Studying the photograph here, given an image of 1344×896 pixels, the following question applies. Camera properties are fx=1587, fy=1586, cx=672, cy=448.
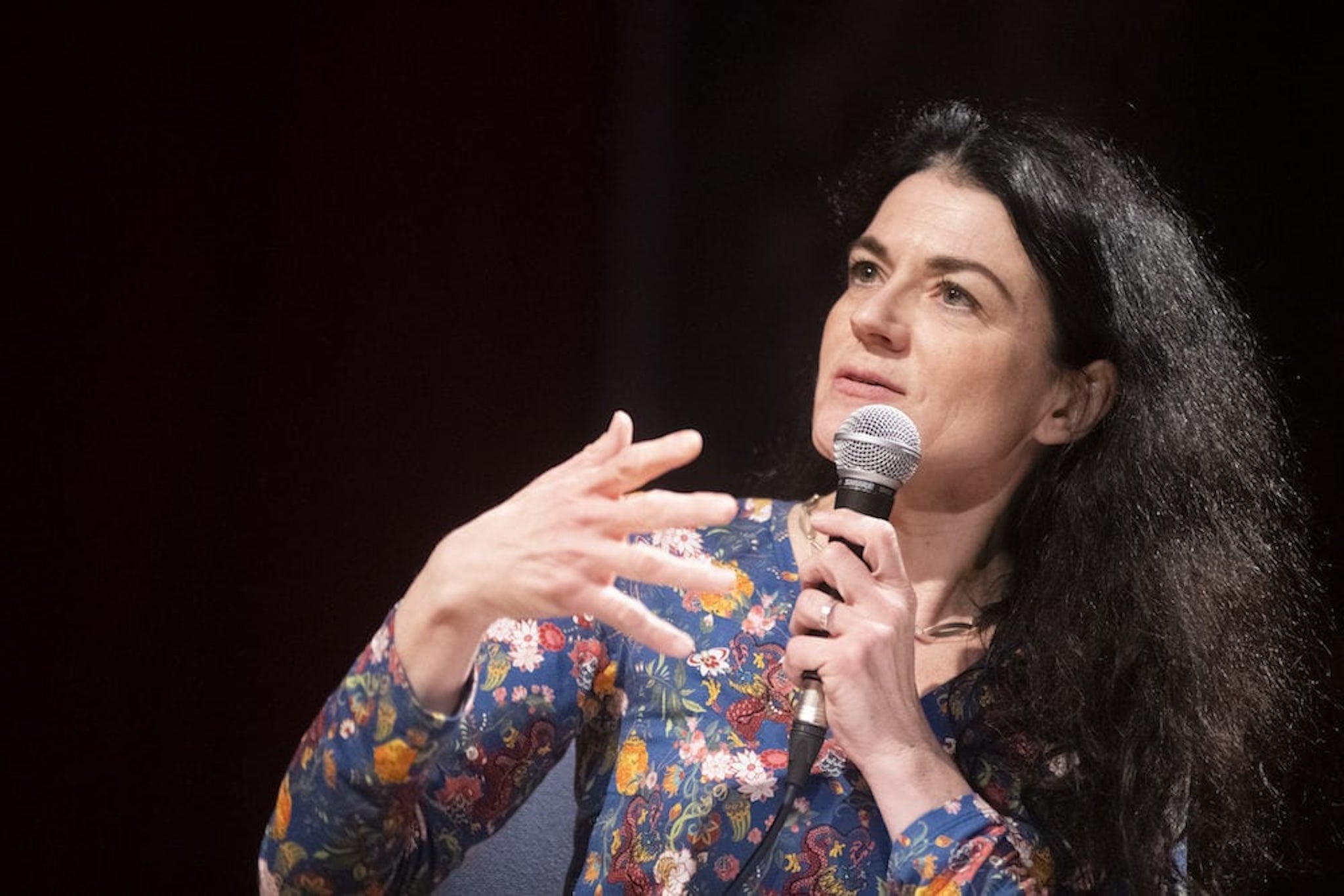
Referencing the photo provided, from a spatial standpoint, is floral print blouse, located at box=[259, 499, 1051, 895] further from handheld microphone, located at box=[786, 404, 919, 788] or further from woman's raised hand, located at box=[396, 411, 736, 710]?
handheld microphone, located at box=[786, 404, 919, 788]

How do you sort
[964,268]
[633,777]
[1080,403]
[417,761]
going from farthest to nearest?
[1080,403] → [964,268] → [633,777] → [417,761]

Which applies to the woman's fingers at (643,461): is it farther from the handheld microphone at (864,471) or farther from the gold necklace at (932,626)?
the gold necklace at (932,626)

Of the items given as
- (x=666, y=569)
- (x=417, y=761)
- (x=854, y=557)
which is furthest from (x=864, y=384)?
(x=417, y=761)

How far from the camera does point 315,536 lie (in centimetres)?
221

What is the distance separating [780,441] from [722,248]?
337mm

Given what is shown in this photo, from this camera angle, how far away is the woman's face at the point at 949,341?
1.81 metres

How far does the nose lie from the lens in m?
1.81

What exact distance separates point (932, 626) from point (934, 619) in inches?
0.5

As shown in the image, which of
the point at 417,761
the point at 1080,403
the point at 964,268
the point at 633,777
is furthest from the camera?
the point at 1080,403

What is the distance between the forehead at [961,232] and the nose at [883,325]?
85mm

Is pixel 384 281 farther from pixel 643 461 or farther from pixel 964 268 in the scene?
pixel 643 461

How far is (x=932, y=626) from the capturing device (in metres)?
1.92

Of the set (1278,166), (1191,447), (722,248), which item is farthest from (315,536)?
(1278,166)

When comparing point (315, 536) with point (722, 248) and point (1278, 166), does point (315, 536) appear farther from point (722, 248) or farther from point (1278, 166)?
point (1278, 166)
